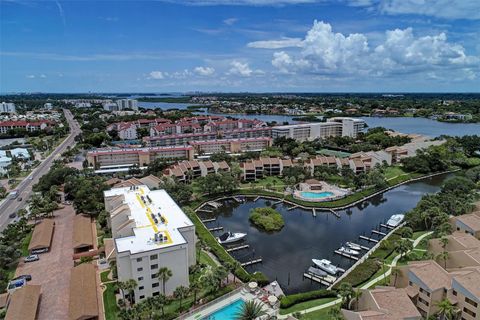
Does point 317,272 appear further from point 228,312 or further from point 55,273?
point 55,273

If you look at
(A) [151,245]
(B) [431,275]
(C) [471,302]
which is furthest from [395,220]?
(A) [151,245]

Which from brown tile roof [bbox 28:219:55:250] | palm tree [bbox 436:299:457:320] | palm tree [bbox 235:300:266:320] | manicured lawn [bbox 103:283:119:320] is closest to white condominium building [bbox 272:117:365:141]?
brown tile roof [bbox 28:219:55:250]

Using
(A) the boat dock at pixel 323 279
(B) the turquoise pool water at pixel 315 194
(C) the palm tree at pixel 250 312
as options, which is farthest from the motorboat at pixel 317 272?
(B) the turquoise pool water at pixel 315 194

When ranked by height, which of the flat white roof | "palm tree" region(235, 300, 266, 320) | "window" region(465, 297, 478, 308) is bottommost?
"palm tree" region(235, 300, 266, 320)

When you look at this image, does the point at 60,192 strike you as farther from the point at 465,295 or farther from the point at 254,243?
the point at 465,295

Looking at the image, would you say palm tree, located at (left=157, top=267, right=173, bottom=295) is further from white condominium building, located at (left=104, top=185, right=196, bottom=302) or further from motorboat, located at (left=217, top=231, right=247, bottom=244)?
motorboat, located at (left=217, top=231, right=247, bottom=244)

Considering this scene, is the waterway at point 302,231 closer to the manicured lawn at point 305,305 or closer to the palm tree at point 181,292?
the manicured lawn at point 305,305
